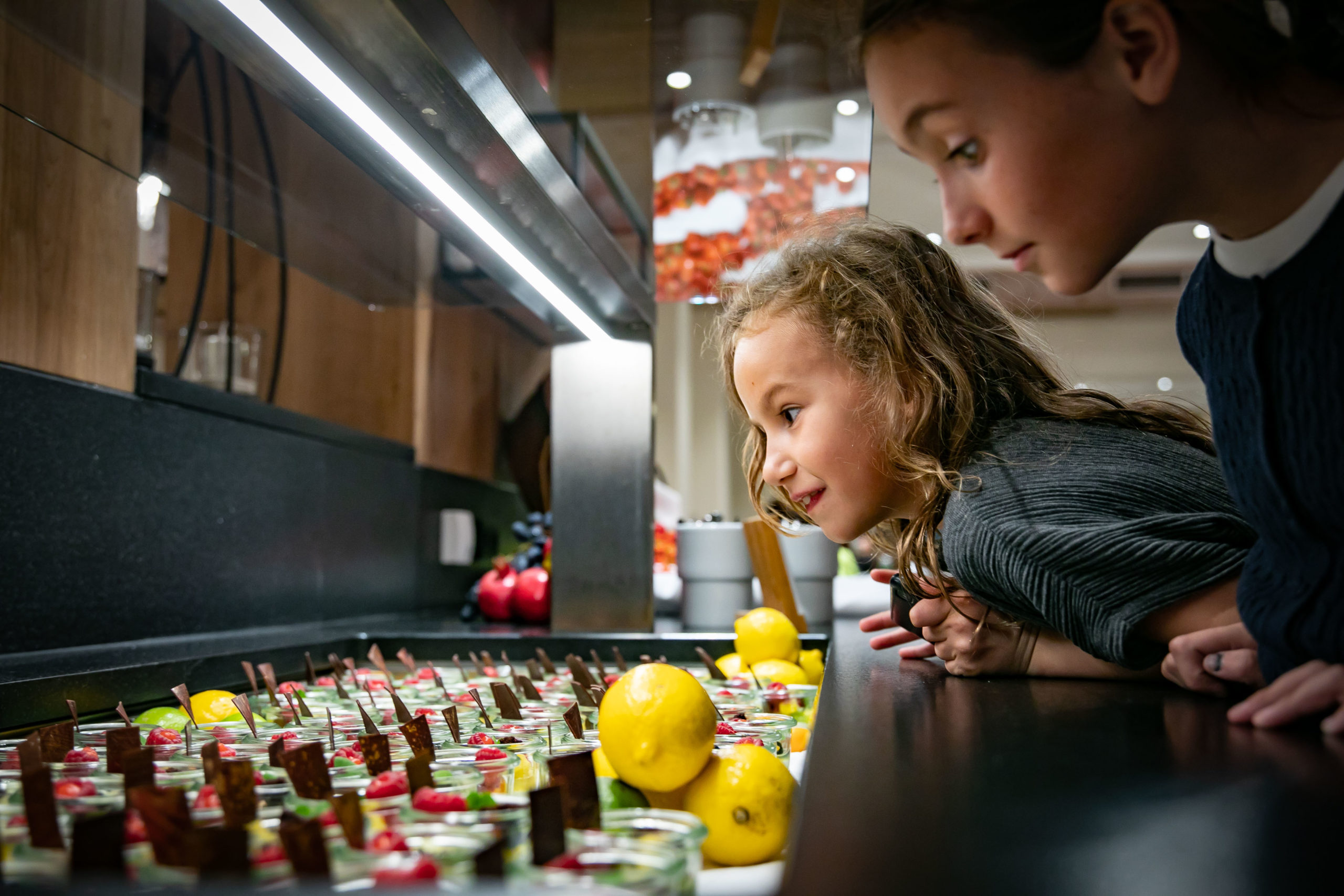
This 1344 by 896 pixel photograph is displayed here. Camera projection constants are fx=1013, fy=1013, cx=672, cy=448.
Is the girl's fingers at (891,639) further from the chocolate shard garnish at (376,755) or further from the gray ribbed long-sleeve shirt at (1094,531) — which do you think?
the chocolate shard garnish at (376,755)

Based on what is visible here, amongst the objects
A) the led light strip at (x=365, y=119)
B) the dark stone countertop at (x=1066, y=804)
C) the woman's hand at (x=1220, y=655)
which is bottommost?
the dark stone countertop at (x=1066, y=804)

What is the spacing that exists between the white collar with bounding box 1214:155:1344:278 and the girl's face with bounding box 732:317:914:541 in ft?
2.01

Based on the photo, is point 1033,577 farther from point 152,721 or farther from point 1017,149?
point 152,721

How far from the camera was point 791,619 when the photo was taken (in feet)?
6.66

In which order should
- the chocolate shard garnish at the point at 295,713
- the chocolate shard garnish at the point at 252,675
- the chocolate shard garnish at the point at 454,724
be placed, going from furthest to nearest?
the chocolate shard garnish at the point at 252,675, the chocolate shard garnish at the point at 295,713, the chocolate shard garnish at the point at 454,724

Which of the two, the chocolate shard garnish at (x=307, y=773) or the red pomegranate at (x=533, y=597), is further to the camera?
the red pomegranate at (x=533, y=597)

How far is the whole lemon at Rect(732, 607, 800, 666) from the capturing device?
5.15 ft

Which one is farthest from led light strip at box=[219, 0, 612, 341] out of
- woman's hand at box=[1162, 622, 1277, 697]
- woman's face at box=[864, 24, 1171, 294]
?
woman's hand at box=[1162, 622, 1277, 697]

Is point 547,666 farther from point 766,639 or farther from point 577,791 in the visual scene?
point 577,791

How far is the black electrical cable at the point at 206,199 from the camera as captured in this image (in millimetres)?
1307

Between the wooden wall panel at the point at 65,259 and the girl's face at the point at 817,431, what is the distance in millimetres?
983

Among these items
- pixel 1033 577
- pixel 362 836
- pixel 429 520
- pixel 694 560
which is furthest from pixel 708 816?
pixel 429 520

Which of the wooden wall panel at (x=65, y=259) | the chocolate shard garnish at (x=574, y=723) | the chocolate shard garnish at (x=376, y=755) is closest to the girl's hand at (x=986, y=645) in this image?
the chocolate shard garnish at (x=574, y=723)

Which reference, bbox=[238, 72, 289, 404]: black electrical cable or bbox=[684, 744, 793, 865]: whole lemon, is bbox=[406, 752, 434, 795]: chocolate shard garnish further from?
bbox=[238, 72, 289, 404]: black electrical cable
